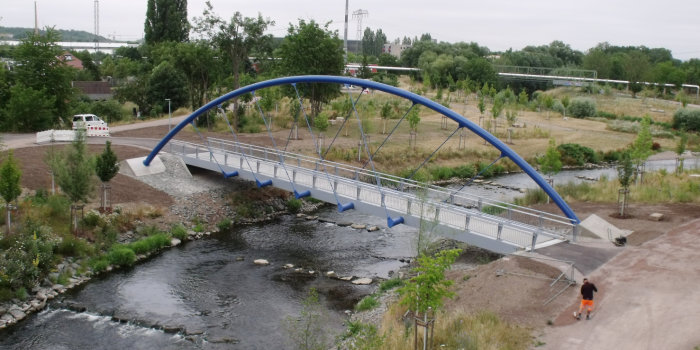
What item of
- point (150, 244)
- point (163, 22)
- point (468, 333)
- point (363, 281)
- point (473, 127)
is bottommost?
point (363, 281)

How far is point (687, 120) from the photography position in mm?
68125

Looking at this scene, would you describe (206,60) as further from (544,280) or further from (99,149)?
(544,280)

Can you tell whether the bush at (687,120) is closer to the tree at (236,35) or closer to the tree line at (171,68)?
the tree line at (171,68)

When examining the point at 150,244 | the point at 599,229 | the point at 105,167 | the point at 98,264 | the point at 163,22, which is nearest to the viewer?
the point at 599,229

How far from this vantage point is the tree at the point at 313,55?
52.2 m

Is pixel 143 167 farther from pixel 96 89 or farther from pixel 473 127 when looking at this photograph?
pixel 96 89

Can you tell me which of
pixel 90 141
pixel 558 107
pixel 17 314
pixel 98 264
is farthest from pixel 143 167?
pixel 558 107

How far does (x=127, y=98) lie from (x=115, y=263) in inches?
1690

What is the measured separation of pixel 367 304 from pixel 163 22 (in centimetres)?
7159

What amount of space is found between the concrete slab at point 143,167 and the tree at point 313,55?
1827cm

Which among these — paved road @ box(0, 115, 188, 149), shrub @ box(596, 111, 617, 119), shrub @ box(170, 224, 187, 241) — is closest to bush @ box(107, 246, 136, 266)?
shrub @ box(170, 224, 187, 241)

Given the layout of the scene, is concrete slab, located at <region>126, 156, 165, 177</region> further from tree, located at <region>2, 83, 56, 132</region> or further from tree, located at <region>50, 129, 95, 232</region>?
tree, located at <region>2, 83, 56, 132</region>

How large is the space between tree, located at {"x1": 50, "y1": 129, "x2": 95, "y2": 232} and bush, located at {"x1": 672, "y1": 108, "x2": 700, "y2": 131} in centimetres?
6154

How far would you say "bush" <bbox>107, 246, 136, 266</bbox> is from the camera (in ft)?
85.2
